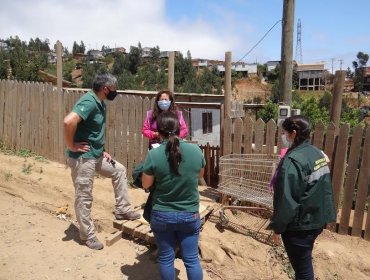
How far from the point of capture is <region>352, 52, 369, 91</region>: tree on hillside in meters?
70.3

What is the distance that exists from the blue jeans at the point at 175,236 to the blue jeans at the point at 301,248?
768 mm

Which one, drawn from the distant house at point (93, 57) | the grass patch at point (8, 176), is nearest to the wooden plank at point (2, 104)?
the grass patch at point (8, 176)

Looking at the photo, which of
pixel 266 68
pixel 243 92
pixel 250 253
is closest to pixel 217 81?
pixel 243 92

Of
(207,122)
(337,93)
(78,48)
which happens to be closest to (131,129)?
(337,93)

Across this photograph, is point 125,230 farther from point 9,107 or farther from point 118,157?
point 9,107

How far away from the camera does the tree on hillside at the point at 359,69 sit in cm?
7031

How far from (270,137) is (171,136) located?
286 centimetres

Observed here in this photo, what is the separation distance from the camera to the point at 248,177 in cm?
511

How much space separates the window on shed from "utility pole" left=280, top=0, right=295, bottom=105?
1357 cm

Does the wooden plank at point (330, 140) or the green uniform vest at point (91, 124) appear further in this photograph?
the wooden plank at point (330, 140)

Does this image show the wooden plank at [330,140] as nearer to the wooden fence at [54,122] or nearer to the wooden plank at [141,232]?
the wooden fence at [54,122]

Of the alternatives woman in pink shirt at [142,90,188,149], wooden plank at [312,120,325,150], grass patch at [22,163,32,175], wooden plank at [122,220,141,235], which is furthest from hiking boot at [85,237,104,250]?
grass patch at [22,163,32,175]

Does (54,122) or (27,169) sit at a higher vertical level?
(54,122)

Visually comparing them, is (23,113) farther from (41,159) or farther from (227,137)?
(227,137)
